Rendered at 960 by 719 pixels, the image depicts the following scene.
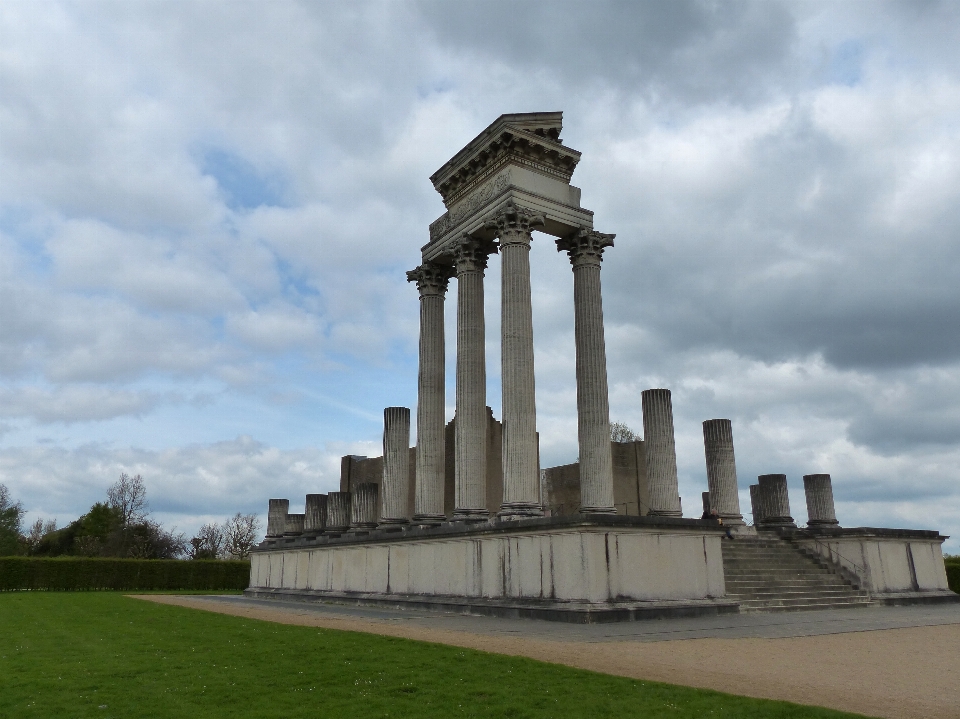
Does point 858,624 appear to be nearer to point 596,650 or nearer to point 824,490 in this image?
point 596,650

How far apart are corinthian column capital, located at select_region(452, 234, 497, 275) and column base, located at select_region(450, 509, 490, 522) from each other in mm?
8525

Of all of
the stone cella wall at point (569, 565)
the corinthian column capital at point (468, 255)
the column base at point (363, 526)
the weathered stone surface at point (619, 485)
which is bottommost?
the stone cella wall at point (569, 565)

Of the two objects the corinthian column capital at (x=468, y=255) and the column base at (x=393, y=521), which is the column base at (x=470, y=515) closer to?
the column base at (x=393, y=521)

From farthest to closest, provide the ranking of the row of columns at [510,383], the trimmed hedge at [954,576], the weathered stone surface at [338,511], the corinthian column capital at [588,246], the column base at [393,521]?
the weathered stone surface at [338,511], the trimmed hedge at [954,576], the column base at [393,521], the corinthian column capital at [588,246], the row of columns at [510,383]

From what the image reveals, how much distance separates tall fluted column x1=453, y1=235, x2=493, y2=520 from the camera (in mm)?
23469

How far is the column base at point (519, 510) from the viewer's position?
21.2 metres

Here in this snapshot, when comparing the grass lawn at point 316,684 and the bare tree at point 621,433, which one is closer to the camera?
the grass lawn at point 316,684

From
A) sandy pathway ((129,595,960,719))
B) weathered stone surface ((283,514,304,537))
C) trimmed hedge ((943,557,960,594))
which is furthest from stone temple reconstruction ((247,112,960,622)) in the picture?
trimmed hedge ((943,557,960,594))

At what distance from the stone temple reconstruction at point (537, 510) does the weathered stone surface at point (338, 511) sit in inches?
4.3

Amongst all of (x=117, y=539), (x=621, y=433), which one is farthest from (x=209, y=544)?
(x=621, y=433)

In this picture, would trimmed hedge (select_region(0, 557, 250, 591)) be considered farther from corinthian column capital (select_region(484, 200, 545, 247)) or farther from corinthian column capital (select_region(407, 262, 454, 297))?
corinthian column capital (select_region(484, 200, 545, 247))

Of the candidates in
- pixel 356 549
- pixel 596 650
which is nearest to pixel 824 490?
pixel 356 549

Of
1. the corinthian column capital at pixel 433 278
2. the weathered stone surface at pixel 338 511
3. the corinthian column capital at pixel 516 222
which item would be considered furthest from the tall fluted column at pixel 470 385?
the weathered stone surface at pixel 338 511

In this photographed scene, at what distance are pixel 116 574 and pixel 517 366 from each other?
37896 mm
